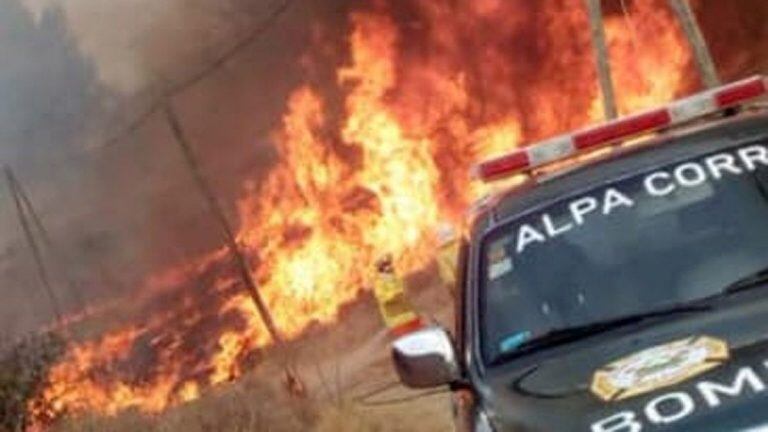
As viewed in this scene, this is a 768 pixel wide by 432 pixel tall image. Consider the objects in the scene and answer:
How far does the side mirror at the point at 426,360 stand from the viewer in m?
4.75

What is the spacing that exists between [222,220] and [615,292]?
921 inches

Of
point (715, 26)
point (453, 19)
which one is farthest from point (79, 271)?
point (715, 26)

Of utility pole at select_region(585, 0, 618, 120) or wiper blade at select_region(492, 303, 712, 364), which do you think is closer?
wiper blade at select_region(492, 303, 712, 364)

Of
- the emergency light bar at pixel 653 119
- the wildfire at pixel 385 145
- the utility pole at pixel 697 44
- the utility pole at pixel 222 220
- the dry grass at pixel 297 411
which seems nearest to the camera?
the emergency light bar at pixel 653 119

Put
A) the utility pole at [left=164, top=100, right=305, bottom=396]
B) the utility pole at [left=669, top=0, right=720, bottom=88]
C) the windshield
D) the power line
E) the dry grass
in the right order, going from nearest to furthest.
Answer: the windshield → the dry grass → the utility pole at [left=669, top=0, right=720, bottom=88] → the utility pole at [left=164, top=100, right=305, bottom=396] → the power line

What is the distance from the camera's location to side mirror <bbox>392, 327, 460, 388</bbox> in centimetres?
475

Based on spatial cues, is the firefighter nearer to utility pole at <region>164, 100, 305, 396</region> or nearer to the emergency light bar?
utility pole at <region>164, 100, 305, 396</region>

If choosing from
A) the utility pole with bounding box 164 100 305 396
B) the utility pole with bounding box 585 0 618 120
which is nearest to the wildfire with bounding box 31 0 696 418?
the utility pole with bounding box 164 100 305 396

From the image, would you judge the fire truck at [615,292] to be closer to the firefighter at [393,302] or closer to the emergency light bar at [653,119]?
the emergency light bar at [653,119]

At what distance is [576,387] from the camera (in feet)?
14.0

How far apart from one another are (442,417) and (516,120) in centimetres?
1732

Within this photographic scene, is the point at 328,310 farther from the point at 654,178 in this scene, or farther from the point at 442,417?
the point at 654,178

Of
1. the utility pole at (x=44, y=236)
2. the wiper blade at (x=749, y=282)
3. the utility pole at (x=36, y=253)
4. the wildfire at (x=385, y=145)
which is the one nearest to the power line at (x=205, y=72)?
the wildfire at (x=385, y=145)

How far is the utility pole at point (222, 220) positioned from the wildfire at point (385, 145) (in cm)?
36
